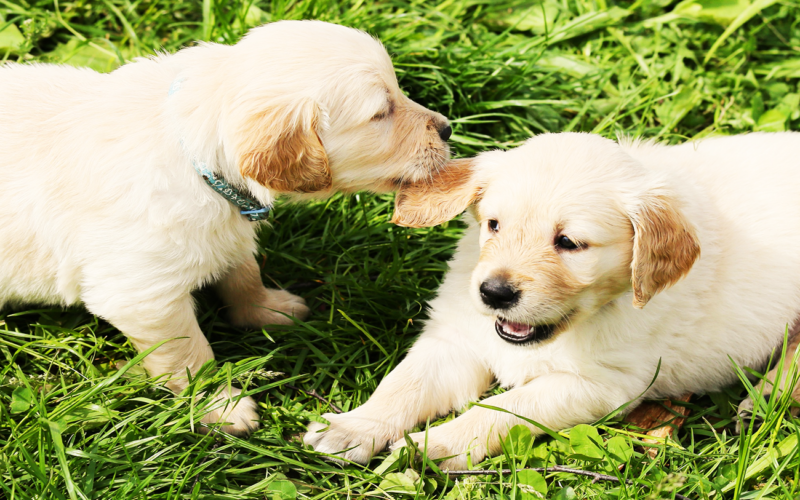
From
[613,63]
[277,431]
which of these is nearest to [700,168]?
[613,63]

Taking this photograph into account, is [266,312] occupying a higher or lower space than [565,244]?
lower

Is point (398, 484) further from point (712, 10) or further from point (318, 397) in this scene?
point (712, 10)

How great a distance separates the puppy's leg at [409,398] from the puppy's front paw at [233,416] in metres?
0.25

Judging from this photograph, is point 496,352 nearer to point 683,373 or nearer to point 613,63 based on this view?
point 683,373

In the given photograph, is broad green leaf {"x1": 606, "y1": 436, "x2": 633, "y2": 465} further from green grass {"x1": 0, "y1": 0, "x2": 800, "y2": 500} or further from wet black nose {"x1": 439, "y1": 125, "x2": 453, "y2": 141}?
wet black nose {"x1": 439, "y1": 125, "x2": 453, "y2": 141}

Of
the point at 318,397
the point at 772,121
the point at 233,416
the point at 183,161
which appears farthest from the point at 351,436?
the point at 772,121

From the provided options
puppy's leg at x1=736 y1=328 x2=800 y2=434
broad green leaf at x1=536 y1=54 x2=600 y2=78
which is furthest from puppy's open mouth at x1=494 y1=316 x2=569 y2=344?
broad green leaf at x1=536 y1=54 x2=600 y2=78

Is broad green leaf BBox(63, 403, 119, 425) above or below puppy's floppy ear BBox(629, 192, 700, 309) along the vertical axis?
below

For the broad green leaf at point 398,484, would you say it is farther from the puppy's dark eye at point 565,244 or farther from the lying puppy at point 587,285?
the puppy's dark eye at point 565,244

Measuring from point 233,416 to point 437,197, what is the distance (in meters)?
1.23

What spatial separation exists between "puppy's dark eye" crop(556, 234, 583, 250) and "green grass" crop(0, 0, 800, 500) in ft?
2.59

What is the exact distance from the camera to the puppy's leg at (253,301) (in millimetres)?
3395

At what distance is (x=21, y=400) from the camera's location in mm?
2832

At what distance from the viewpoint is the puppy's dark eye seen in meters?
2.63
